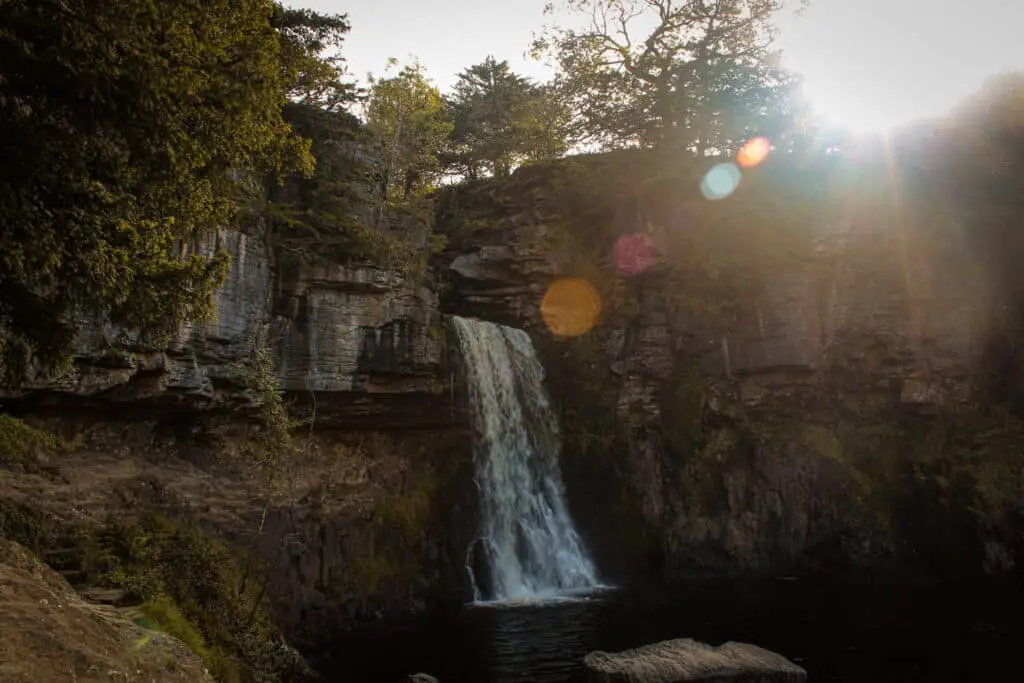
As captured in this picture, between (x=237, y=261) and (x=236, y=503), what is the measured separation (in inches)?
276

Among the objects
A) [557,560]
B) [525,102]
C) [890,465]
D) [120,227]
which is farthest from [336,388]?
[525,102]

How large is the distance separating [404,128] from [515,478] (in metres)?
15.7

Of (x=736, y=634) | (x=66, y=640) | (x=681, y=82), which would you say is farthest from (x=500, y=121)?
(x=66, y=640)

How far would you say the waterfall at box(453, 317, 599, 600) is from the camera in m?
24.2

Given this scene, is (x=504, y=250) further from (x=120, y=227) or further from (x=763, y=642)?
(x=120, y=227)

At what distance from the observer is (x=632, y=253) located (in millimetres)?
31375

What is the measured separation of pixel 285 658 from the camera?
48.3ft

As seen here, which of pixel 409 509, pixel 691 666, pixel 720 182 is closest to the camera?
pixel 691 666

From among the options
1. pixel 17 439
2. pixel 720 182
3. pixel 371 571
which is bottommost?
pixel 371 571

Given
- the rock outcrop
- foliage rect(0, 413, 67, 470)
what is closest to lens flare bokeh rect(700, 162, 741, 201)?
foliage rect(0, 413, 67, 470)

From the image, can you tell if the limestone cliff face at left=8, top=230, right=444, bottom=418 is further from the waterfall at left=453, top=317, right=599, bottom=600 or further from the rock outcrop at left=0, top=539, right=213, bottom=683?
the rock outcrop at left=0, top=539, right=213, bottom=683

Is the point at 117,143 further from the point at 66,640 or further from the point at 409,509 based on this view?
the point at 409,509

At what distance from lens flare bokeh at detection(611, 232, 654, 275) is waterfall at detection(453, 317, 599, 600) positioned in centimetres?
583

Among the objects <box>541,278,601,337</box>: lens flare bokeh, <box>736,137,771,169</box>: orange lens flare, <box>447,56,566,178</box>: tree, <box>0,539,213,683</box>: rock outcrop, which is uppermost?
<box>447,56,566,178</box>: tree
